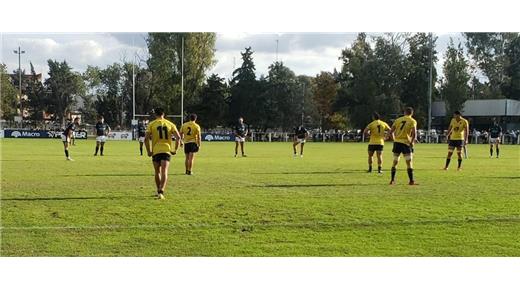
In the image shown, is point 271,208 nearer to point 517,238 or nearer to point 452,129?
point 517,238

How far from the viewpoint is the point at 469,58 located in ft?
190

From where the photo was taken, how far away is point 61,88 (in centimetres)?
7331

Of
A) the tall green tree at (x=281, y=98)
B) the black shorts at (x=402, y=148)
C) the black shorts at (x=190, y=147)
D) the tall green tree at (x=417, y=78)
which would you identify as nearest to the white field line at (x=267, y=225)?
the black shorts at (x=402, y=148)

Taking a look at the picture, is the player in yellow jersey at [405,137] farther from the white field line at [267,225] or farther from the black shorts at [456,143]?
the black shorts at [456,143]

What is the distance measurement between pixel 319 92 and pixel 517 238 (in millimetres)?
62602

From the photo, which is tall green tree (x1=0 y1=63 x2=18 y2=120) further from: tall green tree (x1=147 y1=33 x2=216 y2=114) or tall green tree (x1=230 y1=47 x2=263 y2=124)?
tall green tree (x1=230 y1=47 x2=263 y2=124)

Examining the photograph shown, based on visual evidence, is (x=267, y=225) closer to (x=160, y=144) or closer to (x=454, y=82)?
(x=160, y=144)

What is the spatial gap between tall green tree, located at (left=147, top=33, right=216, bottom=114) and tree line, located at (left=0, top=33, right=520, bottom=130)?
84 mm

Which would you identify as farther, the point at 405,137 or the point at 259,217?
the point at 405,137

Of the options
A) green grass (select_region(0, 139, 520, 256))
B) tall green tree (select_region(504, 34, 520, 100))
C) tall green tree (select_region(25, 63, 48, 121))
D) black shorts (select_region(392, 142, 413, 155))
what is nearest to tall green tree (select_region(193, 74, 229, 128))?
tall green tree (select_region(504, 34, 520, 100))

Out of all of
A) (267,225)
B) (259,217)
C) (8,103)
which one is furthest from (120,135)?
(267,225)

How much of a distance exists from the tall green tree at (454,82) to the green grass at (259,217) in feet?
126

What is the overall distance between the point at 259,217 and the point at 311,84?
61295 mm

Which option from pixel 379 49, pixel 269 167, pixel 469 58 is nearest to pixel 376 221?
pixel 269 167
